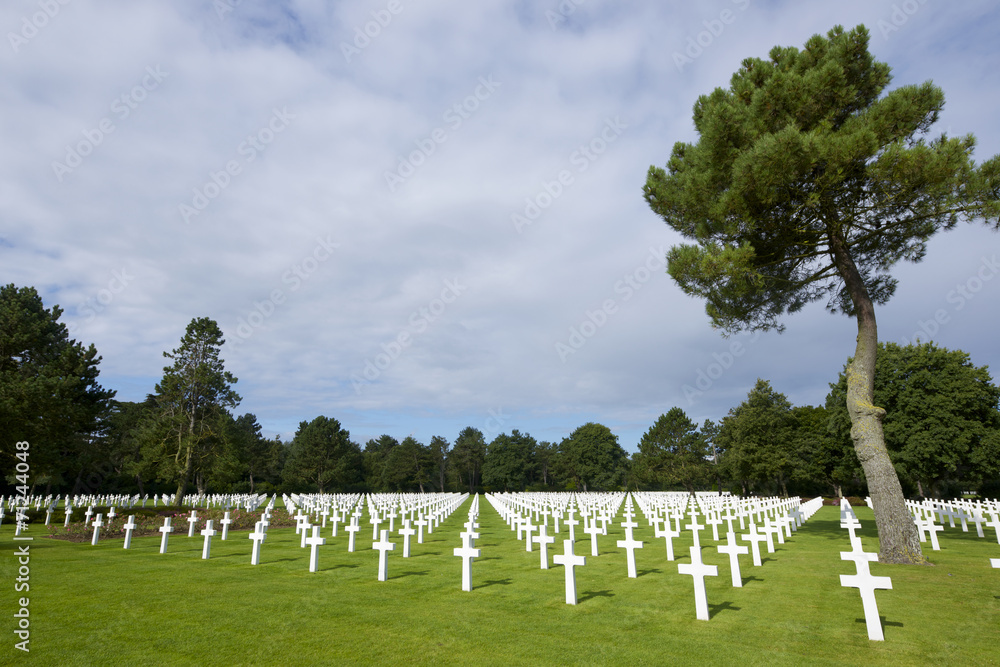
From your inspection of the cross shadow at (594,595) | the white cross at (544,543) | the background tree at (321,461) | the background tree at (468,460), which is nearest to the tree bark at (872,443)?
the cross shadow at (594,595)

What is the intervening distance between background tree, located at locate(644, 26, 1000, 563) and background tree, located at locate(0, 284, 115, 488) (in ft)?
79.7

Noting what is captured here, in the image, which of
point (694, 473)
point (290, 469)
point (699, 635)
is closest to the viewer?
point (699, 635)

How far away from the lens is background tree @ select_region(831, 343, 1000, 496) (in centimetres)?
2542

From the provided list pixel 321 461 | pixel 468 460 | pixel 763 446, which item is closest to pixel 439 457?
pixel 468 460

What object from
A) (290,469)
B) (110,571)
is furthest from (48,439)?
(290,469)

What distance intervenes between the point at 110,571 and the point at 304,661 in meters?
6.25

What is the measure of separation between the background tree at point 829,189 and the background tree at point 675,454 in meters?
41.3

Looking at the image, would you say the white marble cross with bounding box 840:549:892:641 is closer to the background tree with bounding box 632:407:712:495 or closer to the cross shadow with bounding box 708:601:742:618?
the cross shadow with bounding box 708:601:742:618

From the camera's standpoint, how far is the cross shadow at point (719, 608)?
557 centimetres

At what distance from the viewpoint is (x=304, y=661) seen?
388 cm

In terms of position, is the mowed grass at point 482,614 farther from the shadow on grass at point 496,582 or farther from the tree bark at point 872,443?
the tree bark at point 872,443

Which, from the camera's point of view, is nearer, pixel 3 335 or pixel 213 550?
pixel 213 550

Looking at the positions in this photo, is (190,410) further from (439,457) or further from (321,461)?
(439,457)

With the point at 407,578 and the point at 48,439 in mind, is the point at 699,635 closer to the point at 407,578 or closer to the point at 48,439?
the point at 407,578
